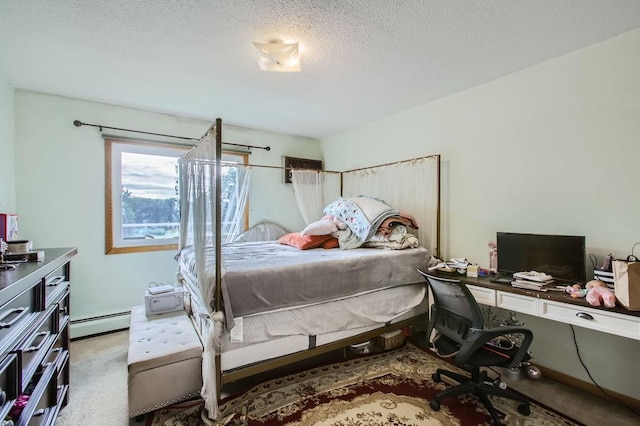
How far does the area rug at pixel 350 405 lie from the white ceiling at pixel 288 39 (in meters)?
2.46

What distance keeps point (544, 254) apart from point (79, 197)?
4358mm

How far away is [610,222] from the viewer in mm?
1986

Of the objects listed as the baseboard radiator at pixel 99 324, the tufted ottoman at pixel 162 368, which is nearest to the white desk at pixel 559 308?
the tufted ottoman at pixel 162 368

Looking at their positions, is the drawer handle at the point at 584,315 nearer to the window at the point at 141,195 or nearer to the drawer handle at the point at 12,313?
the drawer handle at the point at 12,313

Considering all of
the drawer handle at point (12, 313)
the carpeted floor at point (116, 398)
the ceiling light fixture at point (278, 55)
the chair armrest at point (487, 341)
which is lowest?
the carpeted floor at point (116, 398)

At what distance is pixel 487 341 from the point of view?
1727mm

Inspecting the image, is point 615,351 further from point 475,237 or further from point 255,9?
point 255,9

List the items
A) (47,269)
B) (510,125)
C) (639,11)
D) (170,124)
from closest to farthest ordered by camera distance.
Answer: (47,269) < (639,11) < (510,125) < (170,124)

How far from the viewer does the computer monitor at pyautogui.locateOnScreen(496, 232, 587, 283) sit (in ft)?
6.50

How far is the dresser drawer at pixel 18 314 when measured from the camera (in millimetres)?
1001

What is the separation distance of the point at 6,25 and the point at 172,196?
208 centimetres

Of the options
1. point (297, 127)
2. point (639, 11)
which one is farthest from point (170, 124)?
point (639, 11)

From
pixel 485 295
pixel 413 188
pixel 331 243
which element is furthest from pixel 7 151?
pixel 485 295

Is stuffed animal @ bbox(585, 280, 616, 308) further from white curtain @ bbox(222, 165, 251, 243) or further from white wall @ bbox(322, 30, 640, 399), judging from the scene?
white curtain @ bbox(222, 165, 251, 243)
